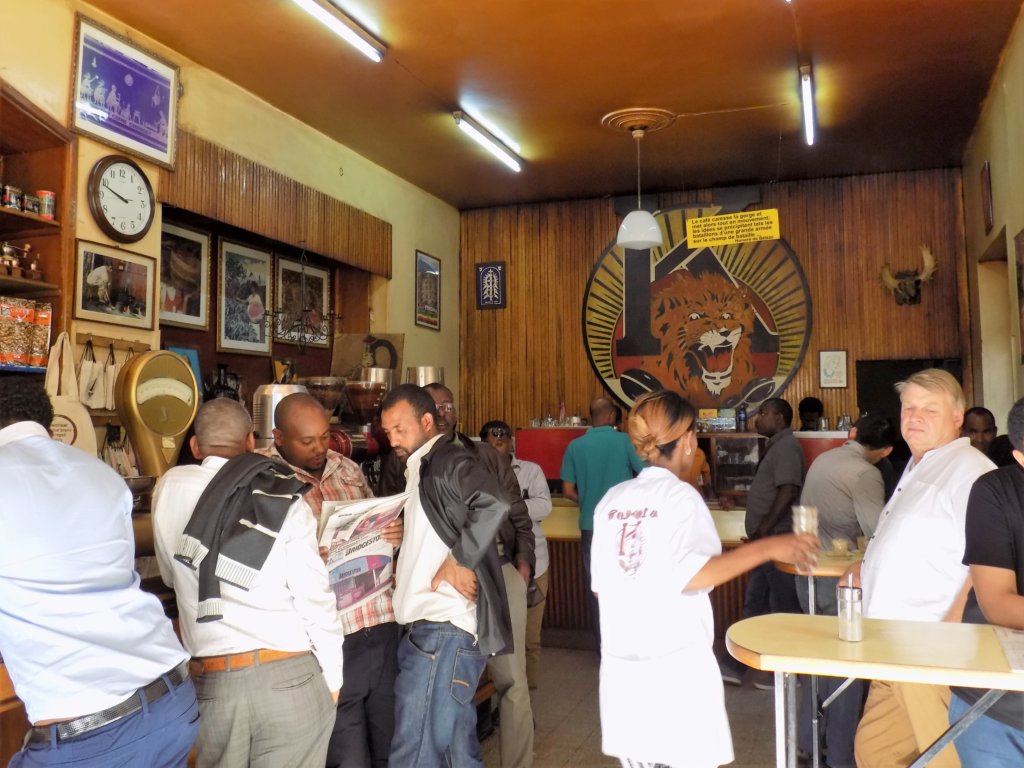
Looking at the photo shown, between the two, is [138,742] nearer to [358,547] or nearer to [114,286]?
[358,547]

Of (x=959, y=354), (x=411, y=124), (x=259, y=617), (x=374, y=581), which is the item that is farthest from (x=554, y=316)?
(x=259, y=617)

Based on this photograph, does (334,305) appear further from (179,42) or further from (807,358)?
(807,358)

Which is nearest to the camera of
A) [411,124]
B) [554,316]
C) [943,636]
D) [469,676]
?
[943,636]

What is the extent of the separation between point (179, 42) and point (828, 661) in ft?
17.2

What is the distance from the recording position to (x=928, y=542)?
2.72 m

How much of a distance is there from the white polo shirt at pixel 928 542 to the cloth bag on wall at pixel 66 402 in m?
3.73

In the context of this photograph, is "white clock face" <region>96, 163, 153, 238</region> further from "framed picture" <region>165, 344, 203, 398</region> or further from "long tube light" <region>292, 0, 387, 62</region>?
"long tube light" <region>292, 0, 387, 62</region>

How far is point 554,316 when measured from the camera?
957cm

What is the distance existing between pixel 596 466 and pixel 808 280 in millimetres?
3926

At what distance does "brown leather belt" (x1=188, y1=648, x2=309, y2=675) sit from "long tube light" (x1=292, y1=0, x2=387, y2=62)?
3.58 metres

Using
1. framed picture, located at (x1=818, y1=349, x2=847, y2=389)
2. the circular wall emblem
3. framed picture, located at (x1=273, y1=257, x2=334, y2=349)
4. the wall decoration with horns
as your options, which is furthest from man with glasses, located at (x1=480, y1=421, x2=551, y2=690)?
the wall decoration with horns

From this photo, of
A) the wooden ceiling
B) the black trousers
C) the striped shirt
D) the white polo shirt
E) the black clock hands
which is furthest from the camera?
the wooden ceiling

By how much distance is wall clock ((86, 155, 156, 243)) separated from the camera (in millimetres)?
4980

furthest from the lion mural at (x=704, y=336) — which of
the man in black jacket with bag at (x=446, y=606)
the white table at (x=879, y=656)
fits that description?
the white table at (x=879, y=656)
